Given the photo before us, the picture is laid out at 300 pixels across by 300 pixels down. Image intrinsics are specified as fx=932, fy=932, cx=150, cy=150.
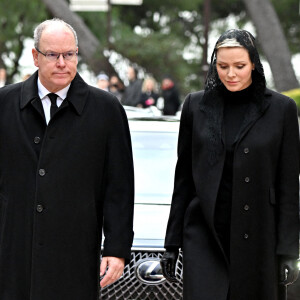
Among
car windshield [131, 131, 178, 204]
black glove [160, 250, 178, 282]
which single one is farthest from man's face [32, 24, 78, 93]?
car windshield [131, 131, 178, 204]

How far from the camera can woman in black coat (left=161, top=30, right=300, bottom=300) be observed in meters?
4.50

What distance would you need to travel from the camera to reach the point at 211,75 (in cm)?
466

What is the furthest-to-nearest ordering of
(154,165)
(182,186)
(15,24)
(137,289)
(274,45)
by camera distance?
(15,24) → (274,45) → (154,165) → (137,289) → (182,186)

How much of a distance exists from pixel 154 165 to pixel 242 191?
7.86 ft

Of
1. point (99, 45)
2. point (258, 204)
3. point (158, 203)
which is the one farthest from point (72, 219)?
point (99, 45)

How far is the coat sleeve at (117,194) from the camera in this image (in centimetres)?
438

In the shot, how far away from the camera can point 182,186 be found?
466cm

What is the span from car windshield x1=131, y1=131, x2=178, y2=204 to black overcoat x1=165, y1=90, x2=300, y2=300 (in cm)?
181

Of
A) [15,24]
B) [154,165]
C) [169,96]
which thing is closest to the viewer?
[154,165]

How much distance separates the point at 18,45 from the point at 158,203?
98.3ft

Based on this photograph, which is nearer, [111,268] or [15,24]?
[111,268]

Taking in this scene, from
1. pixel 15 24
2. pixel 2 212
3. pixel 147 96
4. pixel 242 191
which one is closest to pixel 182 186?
pixel 242 191

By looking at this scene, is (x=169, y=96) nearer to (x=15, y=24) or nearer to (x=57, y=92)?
(x=15, y=24)

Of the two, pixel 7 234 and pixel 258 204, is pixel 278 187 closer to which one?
pixel 258 204
